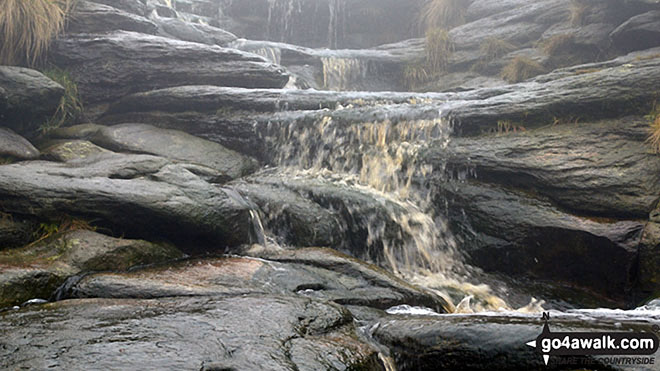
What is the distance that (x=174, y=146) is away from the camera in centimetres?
725

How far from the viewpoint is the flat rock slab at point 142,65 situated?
8.10 meters

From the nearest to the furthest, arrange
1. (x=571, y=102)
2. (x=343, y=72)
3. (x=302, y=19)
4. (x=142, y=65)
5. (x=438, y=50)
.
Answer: (x=571, y=102) → (x=142, y=65) → (x=343, y=72) → (x=438, y=50) → (x=302, y=19)

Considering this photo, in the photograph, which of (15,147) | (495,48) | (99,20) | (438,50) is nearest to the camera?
(15,147)

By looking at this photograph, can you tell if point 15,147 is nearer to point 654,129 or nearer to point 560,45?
point 654,129

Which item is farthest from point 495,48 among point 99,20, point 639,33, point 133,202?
point 133,202

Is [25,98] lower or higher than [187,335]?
higher

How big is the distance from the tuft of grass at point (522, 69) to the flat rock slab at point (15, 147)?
32.1ft

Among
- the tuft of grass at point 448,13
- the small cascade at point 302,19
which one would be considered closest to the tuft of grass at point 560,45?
the tuft of grass at point 448,13

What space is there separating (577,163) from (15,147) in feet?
23.9

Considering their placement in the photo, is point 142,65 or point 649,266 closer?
point 649,266

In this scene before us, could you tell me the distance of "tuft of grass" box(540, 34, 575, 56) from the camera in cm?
1043

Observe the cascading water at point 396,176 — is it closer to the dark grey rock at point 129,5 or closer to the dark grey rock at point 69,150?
the dark grey rock at point 69,150

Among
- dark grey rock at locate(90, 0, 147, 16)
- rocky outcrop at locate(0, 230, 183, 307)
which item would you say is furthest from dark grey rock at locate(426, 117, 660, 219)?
dark grey rock at locate(90, 0, 147, 16)

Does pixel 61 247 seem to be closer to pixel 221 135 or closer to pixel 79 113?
pixel 221 135
